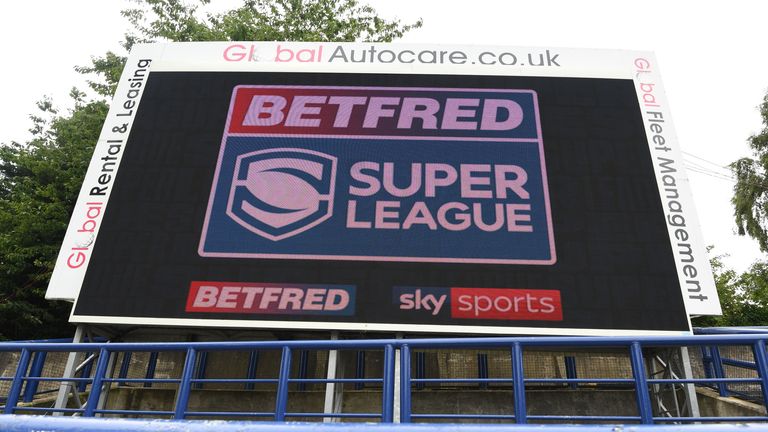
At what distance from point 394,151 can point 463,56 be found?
2551mm

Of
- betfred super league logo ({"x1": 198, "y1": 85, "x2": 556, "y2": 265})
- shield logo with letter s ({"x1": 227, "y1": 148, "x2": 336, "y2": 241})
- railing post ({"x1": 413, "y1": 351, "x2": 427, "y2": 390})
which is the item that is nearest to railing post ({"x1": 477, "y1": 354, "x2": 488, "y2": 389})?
railing post ({"x1": 413, "y1": 351, "x2": 427, "y2": 390})

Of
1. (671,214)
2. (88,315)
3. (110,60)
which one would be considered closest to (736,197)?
(671,214)

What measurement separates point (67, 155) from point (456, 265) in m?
14.6

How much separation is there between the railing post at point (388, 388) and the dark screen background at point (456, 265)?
91.9 inches

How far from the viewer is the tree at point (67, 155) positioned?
39.1 feet

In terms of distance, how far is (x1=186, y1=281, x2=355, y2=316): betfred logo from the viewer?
604 centimetres

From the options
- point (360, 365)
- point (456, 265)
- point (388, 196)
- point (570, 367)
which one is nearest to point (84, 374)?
point (360, 365)

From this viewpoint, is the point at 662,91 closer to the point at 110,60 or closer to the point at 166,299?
the point at 166,299

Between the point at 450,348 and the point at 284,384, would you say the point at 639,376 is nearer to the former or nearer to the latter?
the point at 450,348

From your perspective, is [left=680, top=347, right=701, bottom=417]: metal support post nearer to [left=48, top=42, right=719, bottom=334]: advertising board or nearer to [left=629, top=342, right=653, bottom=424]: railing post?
[left=48, top=42, right=719, bottom=334]: advertising board

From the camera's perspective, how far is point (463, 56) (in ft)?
26.8

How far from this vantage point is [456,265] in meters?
6.23

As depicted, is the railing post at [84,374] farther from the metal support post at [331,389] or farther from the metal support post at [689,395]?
the metal support post at [689,395]

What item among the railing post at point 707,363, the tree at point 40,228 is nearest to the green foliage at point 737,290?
the railing post at point 707,363
